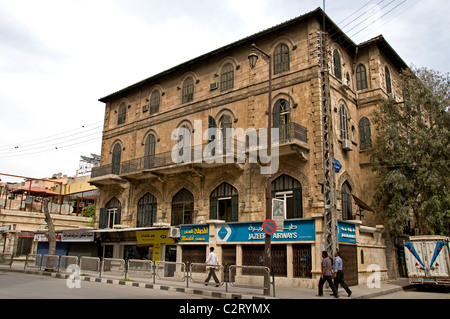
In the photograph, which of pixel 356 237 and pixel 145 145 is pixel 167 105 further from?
pixel 356 237

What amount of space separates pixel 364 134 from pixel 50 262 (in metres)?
19.2

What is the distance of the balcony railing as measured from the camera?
60.7 ft

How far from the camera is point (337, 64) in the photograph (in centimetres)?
2169

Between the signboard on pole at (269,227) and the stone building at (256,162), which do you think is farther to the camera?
the stone building at (256,162)

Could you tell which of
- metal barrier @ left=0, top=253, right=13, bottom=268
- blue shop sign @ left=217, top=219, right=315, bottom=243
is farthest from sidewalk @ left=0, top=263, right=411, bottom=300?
metal barrier @ left=0, top=253, right=13, bottom=268

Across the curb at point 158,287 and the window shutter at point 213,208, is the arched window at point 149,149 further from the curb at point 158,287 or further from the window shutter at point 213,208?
the curb at point 158,287

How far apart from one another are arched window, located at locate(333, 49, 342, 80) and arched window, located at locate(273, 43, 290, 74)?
2.84 meters

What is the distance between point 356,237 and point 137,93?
19.6m

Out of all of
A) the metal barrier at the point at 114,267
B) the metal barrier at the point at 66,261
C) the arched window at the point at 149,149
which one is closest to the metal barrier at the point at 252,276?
the metal barrier at the point at 114,267

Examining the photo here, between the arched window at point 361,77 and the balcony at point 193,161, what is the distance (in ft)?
22.7

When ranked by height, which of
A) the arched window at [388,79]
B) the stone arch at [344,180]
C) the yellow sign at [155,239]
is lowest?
the yellow sign at [155,239]

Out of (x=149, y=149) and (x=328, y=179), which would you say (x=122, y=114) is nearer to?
(x=149, y=149)

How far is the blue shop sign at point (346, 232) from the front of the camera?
16402mm

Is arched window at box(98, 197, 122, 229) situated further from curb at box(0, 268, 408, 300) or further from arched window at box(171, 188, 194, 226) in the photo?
curb at box(0, 268, 408, 300)
